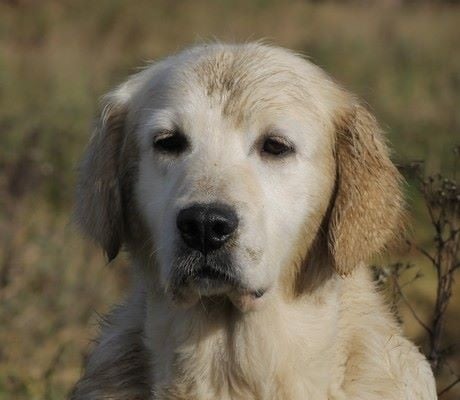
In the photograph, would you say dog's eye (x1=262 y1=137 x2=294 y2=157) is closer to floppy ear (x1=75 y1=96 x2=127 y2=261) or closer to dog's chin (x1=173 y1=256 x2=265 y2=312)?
dog's chin (x1=173 y1=256 x2=265 y2=312)

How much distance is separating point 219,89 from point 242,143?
0.27 metres

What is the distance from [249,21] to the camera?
2264 centimetres

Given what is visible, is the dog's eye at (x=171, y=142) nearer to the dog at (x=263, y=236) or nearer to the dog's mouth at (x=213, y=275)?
the dog at (x=263, y=236)

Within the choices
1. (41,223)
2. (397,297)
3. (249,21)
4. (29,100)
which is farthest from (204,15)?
(397,297)

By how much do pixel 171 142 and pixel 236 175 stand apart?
0.43 m

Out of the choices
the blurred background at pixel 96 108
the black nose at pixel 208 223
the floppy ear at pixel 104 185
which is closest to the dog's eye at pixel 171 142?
the floppy ear at pixel 104 185

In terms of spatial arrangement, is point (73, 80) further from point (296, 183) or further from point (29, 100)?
point (296, 183)

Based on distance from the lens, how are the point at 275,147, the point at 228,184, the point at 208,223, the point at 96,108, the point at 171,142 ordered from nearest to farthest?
the point at 208,223
the point at 228,184
the point at 275,147
the point at 171,142
the point at 96,108

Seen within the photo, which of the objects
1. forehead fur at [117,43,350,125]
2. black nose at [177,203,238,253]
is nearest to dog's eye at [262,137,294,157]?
forehead fur at [117,43,350,125]

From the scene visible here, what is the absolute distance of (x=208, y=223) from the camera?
4.31 metres

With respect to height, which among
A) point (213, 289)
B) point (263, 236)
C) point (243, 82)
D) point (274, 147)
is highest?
point (243, 82)

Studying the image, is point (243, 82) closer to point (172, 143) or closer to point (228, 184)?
point (172, 143)

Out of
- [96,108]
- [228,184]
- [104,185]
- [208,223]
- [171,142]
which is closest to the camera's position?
[208,223]

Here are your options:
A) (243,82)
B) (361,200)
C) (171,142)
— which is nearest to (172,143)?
(171,142)
